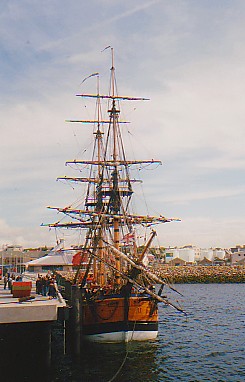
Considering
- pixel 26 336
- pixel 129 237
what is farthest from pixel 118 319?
pixel 129 237

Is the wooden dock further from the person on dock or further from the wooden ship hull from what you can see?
the wooden ship hull

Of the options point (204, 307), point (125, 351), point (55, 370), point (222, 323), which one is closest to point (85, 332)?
point (125, 351)

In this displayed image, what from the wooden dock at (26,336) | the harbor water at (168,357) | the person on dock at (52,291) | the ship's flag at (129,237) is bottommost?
the harbor water at (168,357)

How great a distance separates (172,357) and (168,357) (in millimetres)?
268

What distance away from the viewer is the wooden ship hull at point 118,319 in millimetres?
33312

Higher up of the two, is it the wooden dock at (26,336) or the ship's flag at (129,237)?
the ship's flag at (129,237)

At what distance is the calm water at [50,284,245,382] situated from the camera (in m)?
25.9

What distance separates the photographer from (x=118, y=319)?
3341 centimetres

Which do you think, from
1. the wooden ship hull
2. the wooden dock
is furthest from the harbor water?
the wooden dock

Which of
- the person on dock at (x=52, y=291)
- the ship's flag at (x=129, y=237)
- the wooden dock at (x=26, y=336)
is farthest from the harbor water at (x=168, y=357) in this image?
the ship's flag at (x=129, y=237)

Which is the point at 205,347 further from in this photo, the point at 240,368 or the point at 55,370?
Result: the point at 55,370

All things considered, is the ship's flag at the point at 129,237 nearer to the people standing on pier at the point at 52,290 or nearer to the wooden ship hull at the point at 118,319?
the wooden ship hull at the point at 118,319

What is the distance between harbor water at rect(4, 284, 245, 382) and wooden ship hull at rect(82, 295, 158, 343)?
735mm

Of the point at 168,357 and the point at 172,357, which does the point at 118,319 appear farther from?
the point at 172,357
